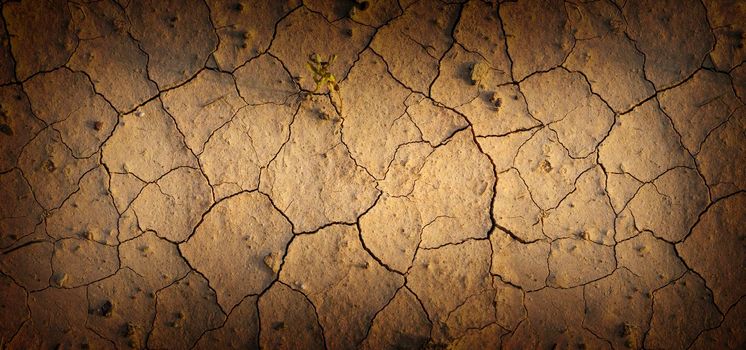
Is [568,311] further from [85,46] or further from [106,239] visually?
[85,46]

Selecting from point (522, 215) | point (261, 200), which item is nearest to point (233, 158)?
point (261, 200)

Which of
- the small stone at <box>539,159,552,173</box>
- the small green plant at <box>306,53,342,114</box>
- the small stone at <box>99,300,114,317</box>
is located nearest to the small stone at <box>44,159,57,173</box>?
the small stone at <box>99,300,114,317</box>

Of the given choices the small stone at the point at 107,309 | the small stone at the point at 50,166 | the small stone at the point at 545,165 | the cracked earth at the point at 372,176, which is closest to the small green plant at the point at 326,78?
the cracked earth at the point at 372,176

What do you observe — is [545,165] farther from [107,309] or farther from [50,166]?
[50,166]

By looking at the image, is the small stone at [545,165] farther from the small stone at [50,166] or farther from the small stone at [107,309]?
the small stone at [50,166]

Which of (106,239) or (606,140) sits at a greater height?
(606,140)
